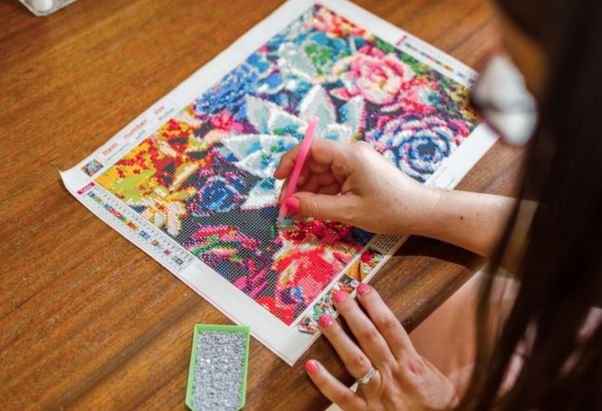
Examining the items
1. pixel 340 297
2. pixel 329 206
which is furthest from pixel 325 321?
pixel 329 206

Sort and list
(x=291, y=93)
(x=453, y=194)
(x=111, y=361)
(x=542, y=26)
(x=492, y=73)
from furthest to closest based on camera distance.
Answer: (x=291, y=93)
(x=453, y=194)
(x=111, y=361)
(x=492, y=73)
(x=542, y=26)

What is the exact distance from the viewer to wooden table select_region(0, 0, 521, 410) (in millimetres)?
690

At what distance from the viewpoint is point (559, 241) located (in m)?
0.47

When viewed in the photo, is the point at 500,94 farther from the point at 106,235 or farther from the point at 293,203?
the point at 106,235

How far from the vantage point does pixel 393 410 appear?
2.33 ft

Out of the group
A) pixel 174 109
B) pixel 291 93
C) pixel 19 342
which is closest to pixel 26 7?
pixel 174 109

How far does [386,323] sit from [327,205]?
153 millimetres

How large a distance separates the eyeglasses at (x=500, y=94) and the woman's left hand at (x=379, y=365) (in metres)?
0.25

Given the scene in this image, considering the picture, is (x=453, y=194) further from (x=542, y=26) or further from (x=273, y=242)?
(x=542, y=26)

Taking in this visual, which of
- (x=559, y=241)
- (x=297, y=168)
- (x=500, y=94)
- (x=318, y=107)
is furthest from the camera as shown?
(x=318, y=107)

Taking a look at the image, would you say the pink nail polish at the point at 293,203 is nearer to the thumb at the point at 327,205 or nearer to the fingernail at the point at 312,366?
the thumb at the point at 327,205

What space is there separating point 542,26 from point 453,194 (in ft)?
1.29

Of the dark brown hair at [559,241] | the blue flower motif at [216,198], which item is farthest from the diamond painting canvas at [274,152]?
the dark brown hair at [559,241]

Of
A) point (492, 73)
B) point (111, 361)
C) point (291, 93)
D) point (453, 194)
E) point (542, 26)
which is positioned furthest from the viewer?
point (291, 93)
